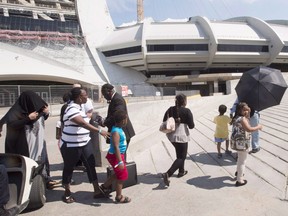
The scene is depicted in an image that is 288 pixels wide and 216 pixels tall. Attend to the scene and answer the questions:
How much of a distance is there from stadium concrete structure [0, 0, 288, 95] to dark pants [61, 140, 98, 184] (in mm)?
39407

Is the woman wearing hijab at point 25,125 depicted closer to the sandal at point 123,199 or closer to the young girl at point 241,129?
the sandal at point 123,199

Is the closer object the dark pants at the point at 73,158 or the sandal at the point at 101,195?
the dark pants at the point at 73,158

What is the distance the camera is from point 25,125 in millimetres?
3994

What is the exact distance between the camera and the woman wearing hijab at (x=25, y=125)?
390 centimetres

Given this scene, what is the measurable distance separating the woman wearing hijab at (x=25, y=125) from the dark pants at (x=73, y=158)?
16.4 inches

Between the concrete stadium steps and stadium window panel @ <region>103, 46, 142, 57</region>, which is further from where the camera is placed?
stadium window panel @ <region>103, 46, 142, 57</region>

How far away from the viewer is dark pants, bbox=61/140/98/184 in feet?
12.8

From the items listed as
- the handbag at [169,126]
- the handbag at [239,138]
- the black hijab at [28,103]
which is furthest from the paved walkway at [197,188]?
the black hijab at [28,103]

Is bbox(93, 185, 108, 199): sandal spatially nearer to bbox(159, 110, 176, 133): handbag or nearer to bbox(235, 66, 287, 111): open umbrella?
bbox(159, 110, 176, 133): handbag

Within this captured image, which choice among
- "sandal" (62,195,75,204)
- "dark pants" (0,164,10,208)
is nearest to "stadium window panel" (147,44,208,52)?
"sandal" (62,195,75,204)

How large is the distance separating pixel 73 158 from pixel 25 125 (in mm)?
826

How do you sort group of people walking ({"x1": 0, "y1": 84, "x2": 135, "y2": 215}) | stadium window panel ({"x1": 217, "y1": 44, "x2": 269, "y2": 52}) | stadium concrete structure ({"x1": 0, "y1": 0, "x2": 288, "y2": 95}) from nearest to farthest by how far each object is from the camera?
group of people walking ({"x1": 0, "y1": 84, "x2": 135, "y2": 215})
stadium concrete structure ({"x1": 0, "y1": 0, "x2": 288, "y2": 95})
stadium window panel ({"x1": 217, "y1": 44, "x2": 269, "y2": 52})

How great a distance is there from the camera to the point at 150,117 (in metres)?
9.91

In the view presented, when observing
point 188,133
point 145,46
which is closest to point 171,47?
point 145,46
